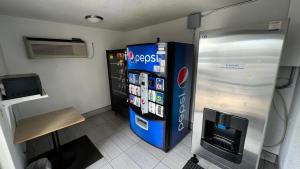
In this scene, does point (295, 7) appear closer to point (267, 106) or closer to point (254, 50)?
point (254, 50)

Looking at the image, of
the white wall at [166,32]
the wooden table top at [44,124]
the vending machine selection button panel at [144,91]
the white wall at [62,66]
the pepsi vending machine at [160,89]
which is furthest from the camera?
the white wall at [166,32]

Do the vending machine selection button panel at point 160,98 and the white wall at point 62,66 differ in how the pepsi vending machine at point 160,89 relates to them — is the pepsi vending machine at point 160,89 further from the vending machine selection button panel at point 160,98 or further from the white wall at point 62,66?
the white wall at point 62,66

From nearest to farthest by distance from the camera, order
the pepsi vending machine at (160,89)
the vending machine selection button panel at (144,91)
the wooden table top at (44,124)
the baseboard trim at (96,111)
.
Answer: the wooden table top at (44,124) → the pepsi vending machine at (160,89) → the vending machine selection button panel at (144,91) → the baseboard trim at (96,111)

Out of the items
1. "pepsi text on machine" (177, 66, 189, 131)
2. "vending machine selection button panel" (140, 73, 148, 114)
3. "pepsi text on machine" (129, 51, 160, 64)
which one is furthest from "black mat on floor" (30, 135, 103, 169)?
"pepsi text on machine" (129, 51, 160, 64)

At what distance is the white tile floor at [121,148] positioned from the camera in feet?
5.51

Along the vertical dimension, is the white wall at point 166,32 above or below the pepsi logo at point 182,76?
above

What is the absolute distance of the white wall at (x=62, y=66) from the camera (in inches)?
75.4

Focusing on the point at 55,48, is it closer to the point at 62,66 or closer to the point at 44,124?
the point at 62,66

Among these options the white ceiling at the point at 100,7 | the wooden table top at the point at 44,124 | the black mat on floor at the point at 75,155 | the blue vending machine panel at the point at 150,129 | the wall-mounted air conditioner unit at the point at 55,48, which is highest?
the white ceiling at the point at 100,7

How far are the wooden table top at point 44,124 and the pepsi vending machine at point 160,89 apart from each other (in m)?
0.88

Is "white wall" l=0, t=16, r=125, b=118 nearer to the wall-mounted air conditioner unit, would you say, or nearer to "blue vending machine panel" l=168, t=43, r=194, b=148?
the wall-mounted air conditioner unit

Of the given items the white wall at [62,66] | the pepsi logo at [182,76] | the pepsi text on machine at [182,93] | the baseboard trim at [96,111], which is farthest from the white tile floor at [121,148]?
the pepsi logo at [182,76]

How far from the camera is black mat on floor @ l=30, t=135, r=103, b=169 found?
5.51 feet

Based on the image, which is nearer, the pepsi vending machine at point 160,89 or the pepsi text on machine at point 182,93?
the pepsi vending machine at point 160,89
